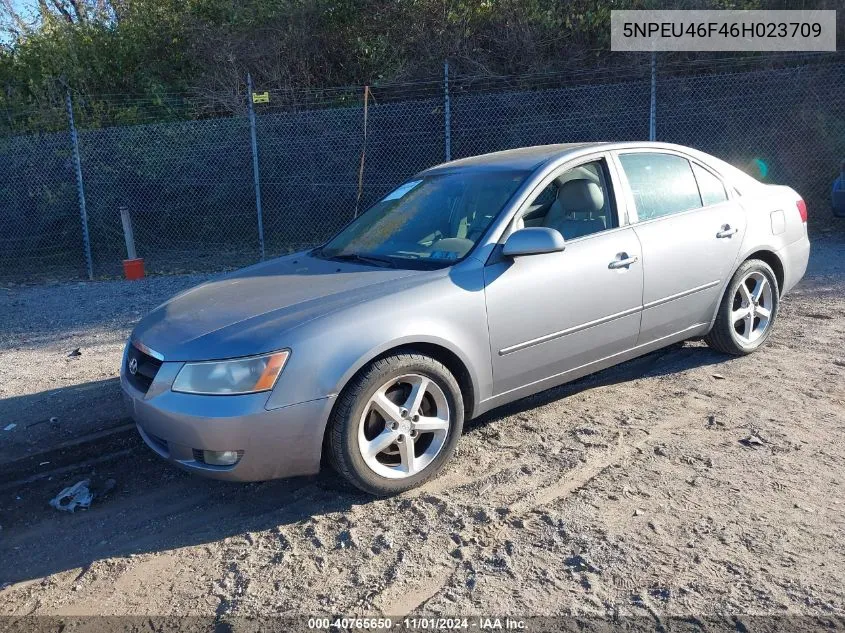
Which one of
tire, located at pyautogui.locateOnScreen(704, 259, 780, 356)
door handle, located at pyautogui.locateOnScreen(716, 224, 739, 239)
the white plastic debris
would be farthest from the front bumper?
tire, located at pyautogui.locateOnScreen(704, 259, 780, 356)

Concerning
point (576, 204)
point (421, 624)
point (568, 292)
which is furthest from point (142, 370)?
point (576, 204)

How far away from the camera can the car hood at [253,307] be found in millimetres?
3580

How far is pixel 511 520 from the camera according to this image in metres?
3.49

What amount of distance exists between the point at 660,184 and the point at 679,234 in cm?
39

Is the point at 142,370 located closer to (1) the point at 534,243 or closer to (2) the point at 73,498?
(2) the point at 73,498

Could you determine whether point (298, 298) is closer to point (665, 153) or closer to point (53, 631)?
point (53, 631)

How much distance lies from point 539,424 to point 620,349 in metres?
0.70

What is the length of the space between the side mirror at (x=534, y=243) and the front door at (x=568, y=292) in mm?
102

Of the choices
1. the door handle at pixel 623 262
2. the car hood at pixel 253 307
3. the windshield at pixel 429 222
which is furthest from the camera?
the door handle at pixel 623 262

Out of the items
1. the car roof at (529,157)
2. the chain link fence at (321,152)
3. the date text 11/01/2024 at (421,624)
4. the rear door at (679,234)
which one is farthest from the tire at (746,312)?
the chain link fence at (321,152)

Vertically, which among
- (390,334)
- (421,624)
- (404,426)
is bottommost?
(421,624)

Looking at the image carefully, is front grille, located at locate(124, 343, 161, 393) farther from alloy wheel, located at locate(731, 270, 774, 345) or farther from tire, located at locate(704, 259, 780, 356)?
alloy wheel, located at locate(731, 270, 774, 345)

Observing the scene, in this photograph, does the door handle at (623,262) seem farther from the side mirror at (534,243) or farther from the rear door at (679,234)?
the side mirror at (534,243)

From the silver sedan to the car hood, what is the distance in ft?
0.05
